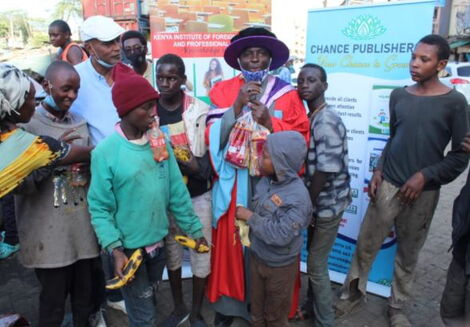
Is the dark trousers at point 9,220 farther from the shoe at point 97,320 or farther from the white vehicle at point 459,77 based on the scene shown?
the white vehicle at point 459,77

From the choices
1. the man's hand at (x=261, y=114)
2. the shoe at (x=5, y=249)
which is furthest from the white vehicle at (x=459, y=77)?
the shoe at (x=5, y=249)

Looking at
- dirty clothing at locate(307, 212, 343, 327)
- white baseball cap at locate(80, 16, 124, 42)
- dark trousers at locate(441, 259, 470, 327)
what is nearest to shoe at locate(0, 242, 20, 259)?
white baseball cap at locate(80, 16, 124, 42)

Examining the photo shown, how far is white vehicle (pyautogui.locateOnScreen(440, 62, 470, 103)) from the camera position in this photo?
1130 centimetres

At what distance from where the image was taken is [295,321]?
3041 mm

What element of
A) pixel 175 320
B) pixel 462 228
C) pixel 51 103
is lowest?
pixel 175 320

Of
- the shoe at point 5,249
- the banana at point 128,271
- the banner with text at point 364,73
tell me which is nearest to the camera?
the banana at point 128,271

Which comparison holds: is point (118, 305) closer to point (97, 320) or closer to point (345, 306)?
point (97, 320)

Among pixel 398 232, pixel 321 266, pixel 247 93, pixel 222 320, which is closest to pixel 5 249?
pixel 222 320

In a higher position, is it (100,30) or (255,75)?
(100,30)

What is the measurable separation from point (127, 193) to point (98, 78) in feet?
3.28

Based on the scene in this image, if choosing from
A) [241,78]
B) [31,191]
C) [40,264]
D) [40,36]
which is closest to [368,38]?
[241,78]

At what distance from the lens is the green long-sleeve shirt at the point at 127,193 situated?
80.7 inches

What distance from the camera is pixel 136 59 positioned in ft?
13.2

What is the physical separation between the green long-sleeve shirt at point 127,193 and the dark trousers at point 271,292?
2.17ft
